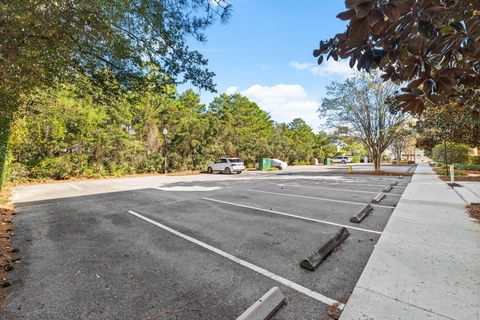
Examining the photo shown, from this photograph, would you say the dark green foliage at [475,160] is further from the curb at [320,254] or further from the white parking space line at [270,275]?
the white parking space line at [270,275]

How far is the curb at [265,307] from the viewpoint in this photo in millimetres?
1875

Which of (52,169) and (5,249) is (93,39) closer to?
(5,249)

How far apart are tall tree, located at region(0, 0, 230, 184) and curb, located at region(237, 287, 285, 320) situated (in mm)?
3849

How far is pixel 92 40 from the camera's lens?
12.4 ft

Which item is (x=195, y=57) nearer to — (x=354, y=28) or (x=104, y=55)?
(x=104, y=55)

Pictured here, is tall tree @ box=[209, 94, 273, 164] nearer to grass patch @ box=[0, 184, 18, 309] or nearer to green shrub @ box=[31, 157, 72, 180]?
green shrub @ box=[31, 157, 72, 180]

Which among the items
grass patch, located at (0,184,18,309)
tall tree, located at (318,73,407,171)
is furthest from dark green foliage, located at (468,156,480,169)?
grass patch, located at (0,184,18,309)

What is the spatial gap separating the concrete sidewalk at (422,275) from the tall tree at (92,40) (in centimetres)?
415

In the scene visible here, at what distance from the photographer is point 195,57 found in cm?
428

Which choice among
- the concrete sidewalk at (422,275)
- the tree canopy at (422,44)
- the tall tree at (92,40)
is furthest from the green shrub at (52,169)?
the concrete sidewalk at (422,275)

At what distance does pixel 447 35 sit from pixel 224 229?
420 centimetres

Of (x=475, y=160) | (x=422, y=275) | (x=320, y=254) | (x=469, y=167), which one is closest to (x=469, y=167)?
(x=469, y=167)

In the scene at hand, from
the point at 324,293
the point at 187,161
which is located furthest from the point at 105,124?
the point at 324,293

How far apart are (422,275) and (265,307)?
6.24 feet
